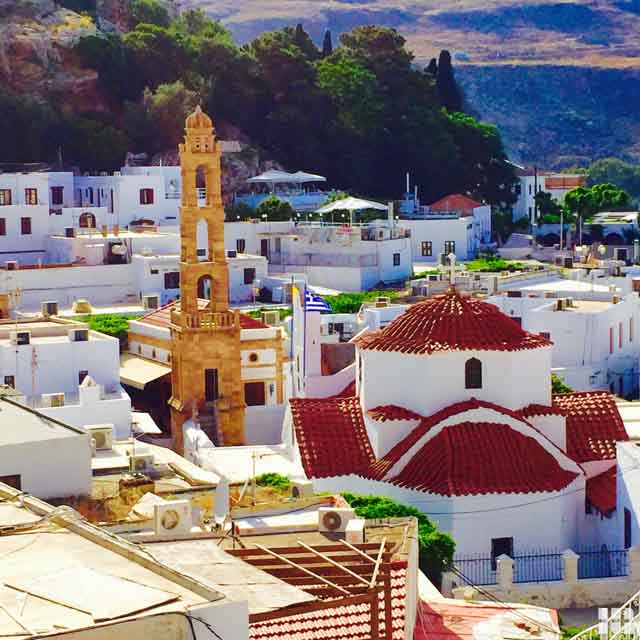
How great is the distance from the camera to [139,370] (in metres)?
46.4

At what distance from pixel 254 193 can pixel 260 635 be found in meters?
64.9

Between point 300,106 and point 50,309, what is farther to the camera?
point 300,106

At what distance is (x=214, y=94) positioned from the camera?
82.1 m

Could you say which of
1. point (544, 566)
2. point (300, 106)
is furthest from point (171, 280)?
point (544, 566)

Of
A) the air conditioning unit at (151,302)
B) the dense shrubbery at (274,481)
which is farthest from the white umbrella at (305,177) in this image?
the dense shrubbery at (274,481)

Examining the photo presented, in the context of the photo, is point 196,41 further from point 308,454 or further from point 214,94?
point 308,454

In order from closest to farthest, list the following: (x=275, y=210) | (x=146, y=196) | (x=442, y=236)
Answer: (x=146, y=196)
(x=275, y=210)
(x=442, y=236)

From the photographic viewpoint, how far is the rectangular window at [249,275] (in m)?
59.9

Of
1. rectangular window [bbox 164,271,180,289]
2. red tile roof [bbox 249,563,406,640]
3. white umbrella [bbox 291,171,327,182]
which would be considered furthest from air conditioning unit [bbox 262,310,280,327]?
red tile roof [bbox 249,563,406,640]

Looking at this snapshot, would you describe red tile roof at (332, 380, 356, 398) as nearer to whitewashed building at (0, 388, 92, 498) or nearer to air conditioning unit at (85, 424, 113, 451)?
air conditioning unit at (85, 424, 113, 451)

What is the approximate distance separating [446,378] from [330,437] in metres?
2.23

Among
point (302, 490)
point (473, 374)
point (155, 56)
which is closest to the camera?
point (302, 490)

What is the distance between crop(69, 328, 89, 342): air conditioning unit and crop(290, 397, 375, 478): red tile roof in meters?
13.2

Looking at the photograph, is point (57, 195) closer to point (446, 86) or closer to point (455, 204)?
point (455, 204)
